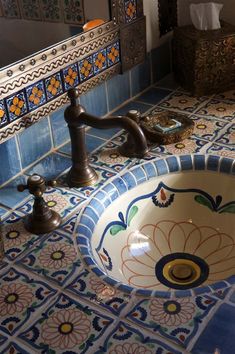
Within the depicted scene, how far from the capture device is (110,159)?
1.20 m

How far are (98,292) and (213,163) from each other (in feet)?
1.48

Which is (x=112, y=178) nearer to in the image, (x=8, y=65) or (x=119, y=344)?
(x=8, y=65)

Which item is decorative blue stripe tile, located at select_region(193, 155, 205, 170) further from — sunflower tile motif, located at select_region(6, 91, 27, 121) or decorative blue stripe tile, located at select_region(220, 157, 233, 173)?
sunflower tile motif, located at select_region(6, 91, 27, 121)

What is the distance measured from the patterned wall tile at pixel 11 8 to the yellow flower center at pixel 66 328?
64 cm

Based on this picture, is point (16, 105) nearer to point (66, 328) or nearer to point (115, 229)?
point (115, 229)

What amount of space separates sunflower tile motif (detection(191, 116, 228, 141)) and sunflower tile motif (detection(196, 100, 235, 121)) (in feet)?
0.10

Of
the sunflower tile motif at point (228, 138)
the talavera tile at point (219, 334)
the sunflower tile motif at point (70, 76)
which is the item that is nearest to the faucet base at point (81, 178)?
the sunflower tile motif at point (70, 76)

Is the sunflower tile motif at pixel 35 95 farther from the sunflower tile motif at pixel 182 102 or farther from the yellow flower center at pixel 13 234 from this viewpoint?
the sunflower tile motif at pixel 182 102

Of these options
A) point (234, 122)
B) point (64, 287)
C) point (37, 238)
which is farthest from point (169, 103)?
point (64, 287)

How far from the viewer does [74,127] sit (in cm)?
107

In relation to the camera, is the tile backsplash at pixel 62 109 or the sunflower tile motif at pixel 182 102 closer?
the tile backsplash at pixel 62 109

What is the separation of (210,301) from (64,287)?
0.23 m

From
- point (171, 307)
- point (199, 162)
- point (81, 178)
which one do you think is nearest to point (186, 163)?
point (199, 162)

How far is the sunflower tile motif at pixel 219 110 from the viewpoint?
1.33 m
